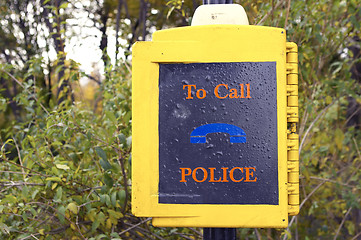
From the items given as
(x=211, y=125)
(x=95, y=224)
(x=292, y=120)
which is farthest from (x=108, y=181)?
(x=292, y=120)

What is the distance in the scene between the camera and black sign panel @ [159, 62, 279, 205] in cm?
172

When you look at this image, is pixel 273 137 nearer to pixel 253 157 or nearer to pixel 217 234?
pixel 253 157

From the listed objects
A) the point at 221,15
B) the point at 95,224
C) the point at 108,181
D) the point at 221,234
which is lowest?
the point at 95,224

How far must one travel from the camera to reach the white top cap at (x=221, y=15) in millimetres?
1786

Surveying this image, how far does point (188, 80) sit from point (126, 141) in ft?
3.06

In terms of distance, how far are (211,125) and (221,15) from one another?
456mm

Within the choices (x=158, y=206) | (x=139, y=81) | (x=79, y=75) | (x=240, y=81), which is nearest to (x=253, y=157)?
(x=240, y=81)

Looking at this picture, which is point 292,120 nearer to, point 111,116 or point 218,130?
point 218,130

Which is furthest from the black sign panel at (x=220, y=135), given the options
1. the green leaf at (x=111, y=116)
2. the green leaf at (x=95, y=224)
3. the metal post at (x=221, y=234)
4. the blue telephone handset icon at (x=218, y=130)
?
the green leaf at (x=95, y=224)

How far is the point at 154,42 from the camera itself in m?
1.73

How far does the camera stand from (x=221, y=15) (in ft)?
5.88

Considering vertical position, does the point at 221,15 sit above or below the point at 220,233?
above

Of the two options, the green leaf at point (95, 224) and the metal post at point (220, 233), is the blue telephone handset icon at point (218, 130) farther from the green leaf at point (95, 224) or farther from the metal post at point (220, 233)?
the green leaf at point (95, 224)

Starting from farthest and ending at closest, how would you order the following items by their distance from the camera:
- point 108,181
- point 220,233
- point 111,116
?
point 108,181 → point 111,116 → point 220,233
